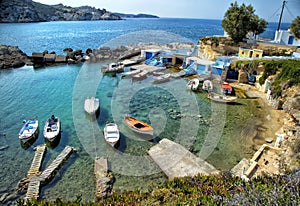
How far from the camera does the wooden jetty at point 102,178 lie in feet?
36.4

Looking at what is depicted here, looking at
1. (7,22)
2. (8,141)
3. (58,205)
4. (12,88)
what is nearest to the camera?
(58,205)

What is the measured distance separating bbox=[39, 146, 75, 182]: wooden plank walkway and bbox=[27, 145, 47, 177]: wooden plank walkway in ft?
1.84

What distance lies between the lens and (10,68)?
120ft

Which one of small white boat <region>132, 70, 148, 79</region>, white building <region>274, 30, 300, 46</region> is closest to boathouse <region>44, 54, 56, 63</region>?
small white boat <region>132, 70, 148, 79</region>

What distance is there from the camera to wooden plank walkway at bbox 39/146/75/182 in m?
12.1

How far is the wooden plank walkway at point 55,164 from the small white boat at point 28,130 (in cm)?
335

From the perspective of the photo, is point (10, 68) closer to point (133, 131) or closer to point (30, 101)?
point (30, 101)

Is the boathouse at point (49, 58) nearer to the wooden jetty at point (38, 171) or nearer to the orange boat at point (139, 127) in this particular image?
the orange boat at point (139, 127)

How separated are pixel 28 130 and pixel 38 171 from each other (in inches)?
200

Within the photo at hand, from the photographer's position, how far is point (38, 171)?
1259 centimetres

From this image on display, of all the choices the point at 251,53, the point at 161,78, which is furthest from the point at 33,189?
the point at 251,53

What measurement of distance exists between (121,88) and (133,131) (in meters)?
11.7

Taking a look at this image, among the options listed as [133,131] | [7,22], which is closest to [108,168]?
[133,131]

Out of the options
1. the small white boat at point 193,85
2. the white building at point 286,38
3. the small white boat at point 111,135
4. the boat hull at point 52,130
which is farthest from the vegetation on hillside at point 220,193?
the white building at point 286,38
